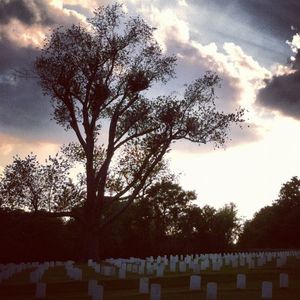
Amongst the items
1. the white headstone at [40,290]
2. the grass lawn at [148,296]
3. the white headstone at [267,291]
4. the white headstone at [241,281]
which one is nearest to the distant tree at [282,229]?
the grass lawn at [148,296]

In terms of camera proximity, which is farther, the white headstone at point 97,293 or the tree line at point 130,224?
the tree line at point 130,224

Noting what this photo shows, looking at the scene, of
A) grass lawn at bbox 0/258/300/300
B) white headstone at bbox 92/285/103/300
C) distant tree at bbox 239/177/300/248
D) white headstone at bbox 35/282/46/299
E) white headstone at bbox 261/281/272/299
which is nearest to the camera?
white headstone at bbox 92/285/103/300

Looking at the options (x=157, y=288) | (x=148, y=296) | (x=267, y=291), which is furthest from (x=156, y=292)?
(x=267, y=291)

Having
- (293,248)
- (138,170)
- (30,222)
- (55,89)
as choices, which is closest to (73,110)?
(55,89)

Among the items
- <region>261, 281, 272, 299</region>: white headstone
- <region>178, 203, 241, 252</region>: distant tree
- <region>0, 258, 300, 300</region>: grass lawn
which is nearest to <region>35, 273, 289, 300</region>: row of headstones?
<region>261, 281, 272, 299</region>: white headstone

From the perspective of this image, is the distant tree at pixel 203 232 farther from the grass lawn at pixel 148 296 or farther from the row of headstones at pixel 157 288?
the row of headstones at pixel 157 288

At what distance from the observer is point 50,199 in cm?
3006

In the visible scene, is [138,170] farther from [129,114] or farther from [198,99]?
[198,99]

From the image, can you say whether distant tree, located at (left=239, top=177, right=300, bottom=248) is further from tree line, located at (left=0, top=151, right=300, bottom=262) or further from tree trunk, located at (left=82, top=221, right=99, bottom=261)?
tree trunk, located at (left=82, top=221, right=99, bottom=261)

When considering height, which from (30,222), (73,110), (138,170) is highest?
(73,110)

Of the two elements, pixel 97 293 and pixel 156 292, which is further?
pixel 156 292

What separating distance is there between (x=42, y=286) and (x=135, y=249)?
3329 cm

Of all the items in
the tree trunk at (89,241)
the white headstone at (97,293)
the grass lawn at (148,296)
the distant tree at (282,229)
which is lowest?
the grass lawn at (148,296)

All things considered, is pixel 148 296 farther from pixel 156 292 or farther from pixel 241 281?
pixel 241 281
